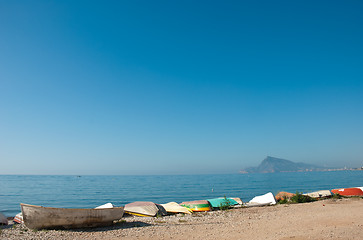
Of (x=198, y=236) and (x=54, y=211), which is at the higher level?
(x=54, y=211)

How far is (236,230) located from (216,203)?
8.36m

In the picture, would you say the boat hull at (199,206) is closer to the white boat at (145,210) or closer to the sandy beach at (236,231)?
the white boat at (145,210)

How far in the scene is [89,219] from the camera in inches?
400

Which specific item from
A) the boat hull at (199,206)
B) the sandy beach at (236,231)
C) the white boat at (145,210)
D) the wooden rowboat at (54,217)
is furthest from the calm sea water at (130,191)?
the sandy beach at (236,231)

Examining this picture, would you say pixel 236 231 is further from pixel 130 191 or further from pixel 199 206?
pixel 130 191

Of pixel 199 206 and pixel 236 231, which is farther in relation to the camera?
pixel 199 206

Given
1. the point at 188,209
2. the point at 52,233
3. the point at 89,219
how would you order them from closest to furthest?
the point at 52,233
the point at 89,219
the point at 188,209

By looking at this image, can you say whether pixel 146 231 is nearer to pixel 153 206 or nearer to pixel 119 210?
pixel 119 210

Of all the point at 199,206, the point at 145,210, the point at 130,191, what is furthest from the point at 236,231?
the point at 130,191

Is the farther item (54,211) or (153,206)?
(153,206)

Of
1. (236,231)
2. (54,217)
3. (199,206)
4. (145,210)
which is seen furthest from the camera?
(199,206)

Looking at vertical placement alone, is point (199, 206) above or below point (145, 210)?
below

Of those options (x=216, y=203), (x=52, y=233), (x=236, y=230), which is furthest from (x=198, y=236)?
(x=216, y=203)

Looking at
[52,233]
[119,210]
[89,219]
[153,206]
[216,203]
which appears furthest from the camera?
[216,203]
